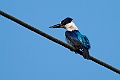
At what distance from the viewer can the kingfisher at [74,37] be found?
5322mm

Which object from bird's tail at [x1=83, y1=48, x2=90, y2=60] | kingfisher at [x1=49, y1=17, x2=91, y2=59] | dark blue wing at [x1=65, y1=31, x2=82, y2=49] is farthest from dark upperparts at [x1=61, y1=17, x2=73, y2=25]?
bird's tail at [x1=83, y1=48, x2=90, y2=60]

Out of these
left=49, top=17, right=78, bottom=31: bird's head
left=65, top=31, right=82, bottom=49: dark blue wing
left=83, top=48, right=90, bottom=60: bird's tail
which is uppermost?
left=49, top=17, right=78, bottom=31: bird's head

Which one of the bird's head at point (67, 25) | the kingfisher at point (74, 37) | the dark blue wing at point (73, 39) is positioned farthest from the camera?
the bird's head at point (67, 25)

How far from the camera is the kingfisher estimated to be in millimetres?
5322

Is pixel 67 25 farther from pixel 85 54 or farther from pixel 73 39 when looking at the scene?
pixel 85 54

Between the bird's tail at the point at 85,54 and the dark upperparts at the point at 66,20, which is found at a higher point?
the dark upperparts at the point at 66,20

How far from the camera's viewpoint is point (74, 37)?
19.7 ft

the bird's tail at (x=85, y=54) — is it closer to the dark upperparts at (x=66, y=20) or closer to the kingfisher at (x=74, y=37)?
the kingfisher at (x=74, y=37)

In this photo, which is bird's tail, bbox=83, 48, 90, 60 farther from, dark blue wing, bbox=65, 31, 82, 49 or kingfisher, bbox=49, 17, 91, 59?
dark blue wing, bbox=65, 31, 82, 49

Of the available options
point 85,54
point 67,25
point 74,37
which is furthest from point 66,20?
point 85,54

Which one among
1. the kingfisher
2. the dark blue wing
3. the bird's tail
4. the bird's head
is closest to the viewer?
the bird's tail

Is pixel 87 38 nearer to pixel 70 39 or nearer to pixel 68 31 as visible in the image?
pixel 70 39

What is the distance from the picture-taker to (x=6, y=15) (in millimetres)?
2812

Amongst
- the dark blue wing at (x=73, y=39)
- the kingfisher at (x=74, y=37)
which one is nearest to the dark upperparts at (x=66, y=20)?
the kingfisher at (x=74, y=37)
